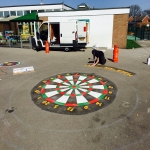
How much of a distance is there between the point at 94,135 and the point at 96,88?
9.17ft

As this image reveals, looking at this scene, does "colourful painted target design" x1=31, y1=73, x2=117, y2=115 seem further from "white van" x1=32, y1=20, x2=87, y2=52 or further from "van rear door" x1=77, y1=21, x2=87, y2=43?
"van rear door" x1=77, y1=21, x2=87, y2=43

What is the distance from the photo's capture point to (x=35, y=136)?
3.82 m

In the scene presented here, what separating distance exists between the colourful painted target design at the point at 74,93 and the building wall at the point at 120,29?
1037 cm

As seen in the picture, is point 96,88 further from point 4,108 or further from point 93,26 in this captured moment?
point 93,26

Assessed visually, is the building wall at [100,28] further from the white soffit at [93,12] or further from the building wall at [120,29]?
the building wall at [120,29]

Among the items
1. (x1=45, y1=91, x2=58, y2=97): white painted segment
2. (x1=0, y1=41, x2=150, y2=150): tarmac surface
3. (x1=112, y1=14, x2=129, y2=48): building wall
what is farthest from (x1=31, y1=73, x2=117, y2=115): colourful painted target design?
(x1=112, y1=14, x2=129, y2=48): building wall

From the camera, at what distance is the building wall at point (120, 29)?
52.2 feet

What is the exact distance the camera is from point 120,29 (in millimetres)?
16266

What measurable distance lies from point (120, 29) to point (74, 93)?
12792 mm

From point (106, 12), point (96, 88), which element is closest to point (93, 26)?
point (106, 12)

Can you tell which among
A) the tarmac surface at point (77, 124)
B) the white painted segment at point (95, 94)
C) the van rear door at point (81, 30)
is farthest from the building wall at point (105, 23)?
the white painted segment at point (95, 94)

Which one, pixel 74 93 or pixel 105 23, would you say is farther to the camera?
pixel 105 23

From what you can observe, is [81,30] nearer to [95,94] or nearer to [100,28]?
[100,28]

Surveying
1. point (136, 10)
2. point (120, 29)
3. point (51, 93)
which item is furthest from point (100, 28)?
point (136, 10)
